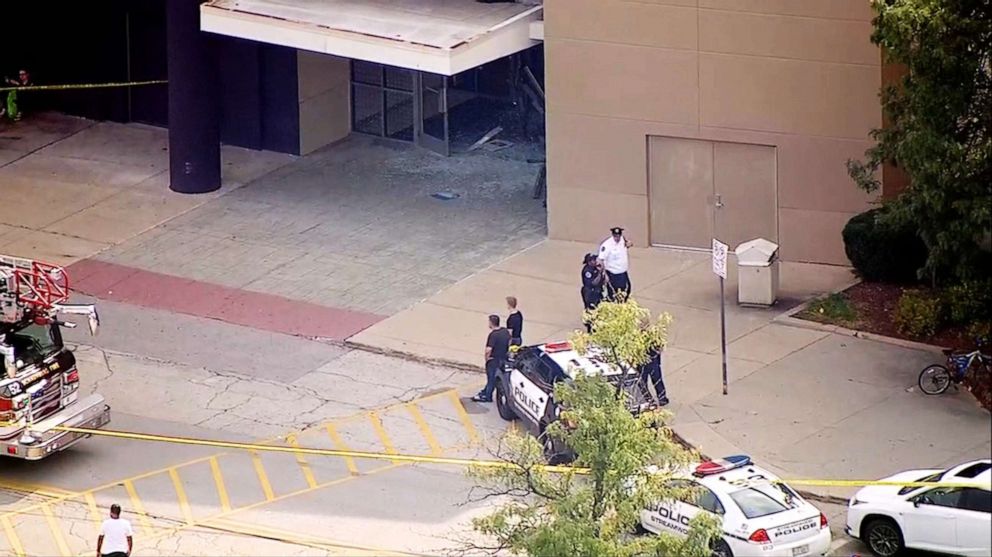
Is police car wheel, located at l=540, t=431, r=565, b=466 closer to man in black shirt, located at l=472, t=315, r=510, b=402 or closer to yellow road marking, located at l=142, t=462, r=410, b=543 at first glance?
yellow road marking, located at l=142, t=462, r=410, b=543

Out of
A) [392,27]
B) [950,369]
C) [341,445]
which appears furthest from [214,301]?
[950,369]

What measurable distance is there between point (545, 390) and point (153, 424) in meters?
5.57

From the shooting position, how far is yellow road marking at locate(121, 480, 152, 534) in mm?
23125

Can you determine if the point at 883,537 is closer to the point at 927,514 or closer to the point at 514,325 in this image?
the point at 927,514

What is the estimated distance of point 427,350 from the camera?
28.3 meters

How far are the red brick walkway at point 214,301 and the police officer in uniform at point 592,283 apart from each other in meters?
3.38

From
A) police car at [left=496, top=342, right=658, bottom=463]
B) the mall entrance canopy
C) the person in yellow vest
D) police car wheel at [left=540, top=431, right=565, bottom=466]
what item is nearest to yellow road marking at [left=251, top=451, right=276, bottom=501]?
police car at [left=496, top=342, right=658, bottom=463]

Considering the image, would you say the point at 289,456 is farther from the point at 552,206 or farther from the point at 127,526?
the point at 552,206

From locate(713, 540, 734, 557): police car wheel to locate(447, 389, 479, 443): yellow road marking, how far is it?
16.6 feet

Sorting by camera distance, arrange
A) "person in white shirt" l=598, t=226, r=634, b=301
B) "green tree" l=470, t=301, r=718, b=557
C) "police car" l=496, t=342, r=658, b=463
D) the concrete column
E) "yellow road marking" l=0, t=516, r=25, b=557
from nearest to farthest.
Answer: "green tree" l=470, t=301, r=718, b=557, "yellow road marking" l=0, t=516, r=25, b=557, "police car" l=496, t=342, r=658, b=463, "person in white shirt" l=598, t=226, r=634, b=301, the concrete column

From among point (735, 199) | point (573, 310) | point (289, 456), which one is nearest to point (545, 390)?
point (289, 456)

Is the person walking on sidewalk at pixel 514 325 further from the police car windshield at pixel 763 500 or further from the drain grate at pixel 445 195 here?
the drain grate at pixel 445 195

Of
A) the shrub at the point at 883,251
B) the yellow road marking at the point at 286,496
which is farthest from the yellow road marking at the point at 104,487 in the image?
the shrub at the point at 883,251

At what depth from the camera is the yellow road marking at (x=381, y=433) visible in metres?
25.0
